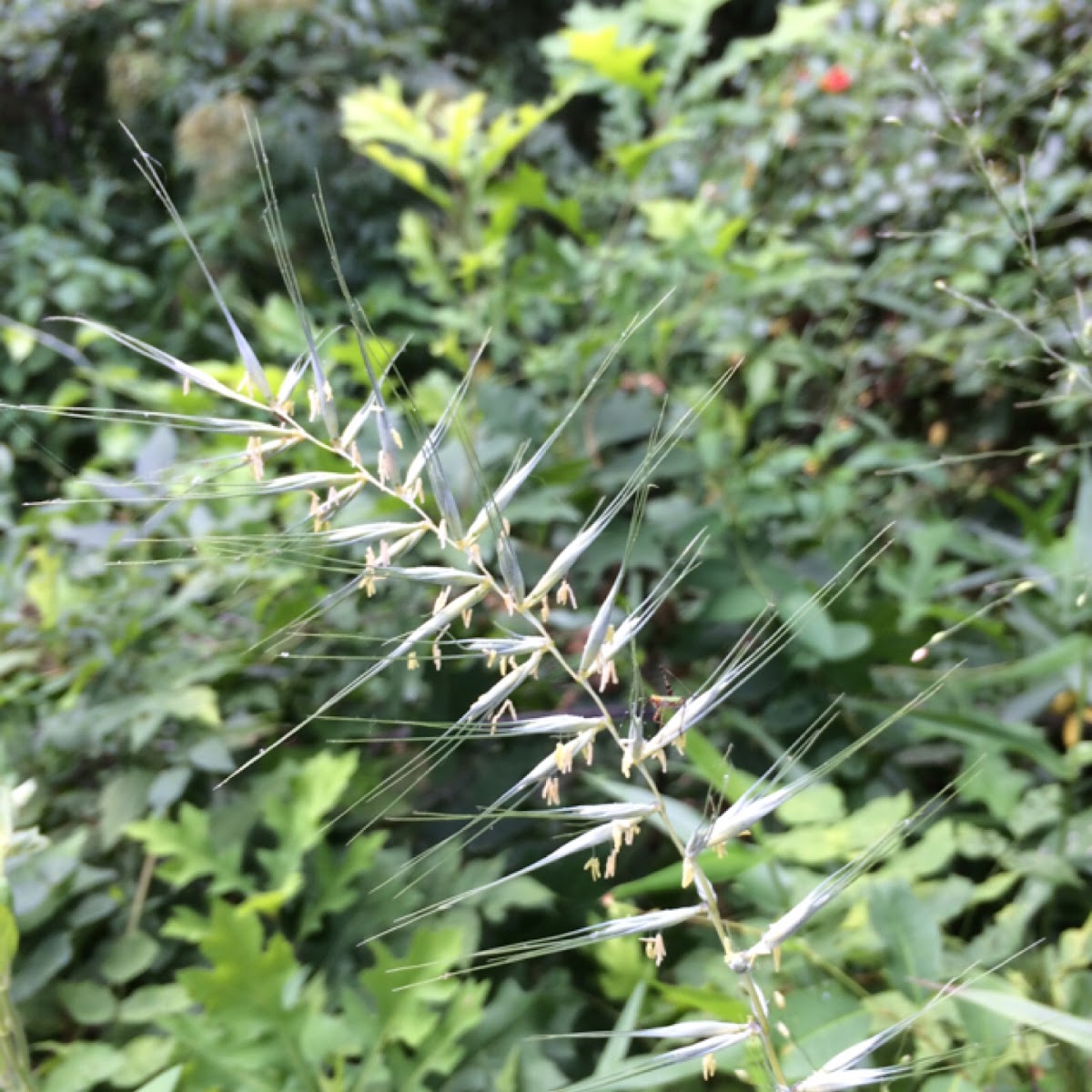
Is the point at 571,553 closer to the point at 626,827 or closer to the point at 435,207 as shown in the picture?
the point at 626,827

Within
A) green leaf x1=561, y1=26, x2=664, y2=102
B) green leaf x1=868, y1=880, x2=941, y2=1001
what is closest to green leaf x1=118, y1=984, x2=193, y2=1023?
green leaf x1=868, y1=880, x2=941, y2=1001

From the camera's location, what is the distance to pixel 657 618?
1.25 meters

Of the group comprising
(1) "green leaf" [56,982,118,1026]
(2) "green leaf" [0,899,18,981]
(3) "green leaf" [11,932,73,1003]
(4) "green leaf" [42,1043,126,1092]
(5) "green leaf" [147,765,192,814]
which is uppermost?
(2) "green leaf" [0,899,18,981]

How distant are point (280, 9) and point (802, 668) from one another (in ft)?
9.87

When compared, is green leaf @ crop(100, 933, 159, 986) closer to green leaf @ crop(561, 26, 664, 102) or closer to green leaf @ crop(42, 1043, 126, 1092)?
green leaf @ crop(42, 1043, 126, 1092)

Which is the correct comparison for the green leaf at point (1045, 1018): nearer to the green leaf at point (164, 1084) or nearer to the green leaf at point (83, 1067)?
the green leaf at point (164, 1084)

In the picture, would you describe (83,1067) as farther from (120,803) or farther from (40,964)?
(120,803)

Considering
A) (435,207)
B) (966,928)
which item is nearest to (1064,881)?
(966,928)

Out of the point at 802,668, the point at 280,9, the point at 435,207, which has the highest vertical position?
the point at 280,9

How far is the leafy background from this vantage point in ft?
2.48

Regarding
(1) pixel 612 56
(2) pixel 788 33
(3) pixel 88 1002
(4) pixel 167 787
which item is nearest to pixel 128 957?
(3) pixel 88 1002

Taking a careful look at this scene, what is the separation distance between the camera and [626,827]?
1.29 feet

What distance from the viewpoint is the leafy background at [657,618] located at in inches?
29.7

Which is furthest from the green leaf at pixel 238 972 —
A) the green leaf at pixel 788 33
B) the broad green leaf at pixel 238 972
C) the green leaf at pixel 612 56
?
the green leaf at pixel 788 33
